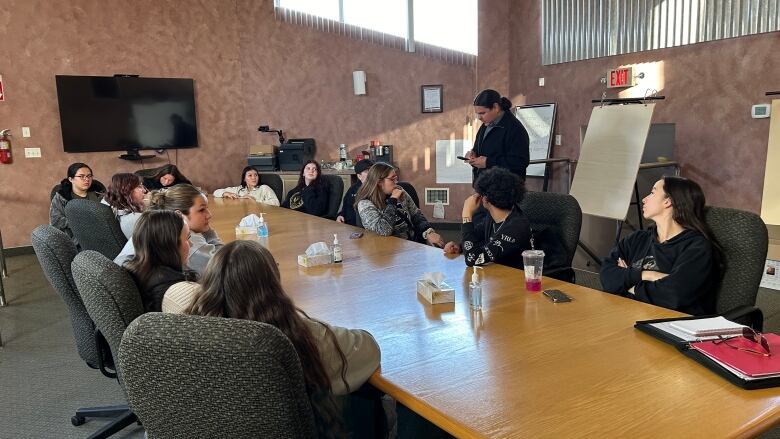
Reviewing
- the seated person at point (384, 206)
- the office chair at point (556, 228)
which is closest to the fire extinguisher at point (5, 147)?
the seated person at point (384, 206)

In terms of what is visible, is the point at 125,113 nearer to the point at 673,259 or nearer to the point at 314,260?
the point at 314,260

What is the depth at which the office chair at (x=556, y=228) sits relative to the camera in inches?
114

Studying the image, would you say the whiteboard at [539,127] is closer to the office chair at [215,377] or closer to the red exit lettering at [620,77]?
the red exit lettering at [620,77]

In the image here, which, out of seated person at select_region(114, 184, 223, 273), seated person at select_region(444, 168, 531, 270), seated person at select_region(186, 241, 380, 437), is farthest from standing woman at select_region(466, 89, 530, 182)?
seated person at select_region(186, 241, 380, 437)

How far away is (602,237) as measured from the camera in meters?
5.23

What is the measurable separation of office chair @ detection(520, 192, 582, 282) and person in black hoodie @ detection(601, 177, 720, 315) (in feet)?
1.28

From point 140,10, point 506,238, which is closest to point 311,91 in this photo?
point 140,10

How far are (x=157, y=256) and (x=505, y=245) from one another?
4.83 feet

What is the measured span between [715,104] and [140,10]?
5906mm

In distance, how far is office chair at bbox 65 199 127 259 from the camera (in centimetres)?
338

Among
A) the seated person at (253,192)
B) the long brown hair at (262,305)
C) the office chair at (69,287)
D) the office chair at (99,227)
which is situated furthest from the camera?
the seated person at (253,192)

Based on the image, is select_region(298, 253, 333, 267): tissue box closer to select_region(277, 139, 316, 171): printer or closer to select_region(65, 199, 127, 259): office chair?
select_region(65, 199, 127, 259): office chair

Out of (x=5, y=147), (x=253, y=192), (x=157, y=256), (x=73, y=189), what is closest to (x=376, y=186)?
(x=157, y=256)

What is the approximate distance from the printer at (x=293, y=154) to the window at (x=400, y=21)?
1.45 metres
